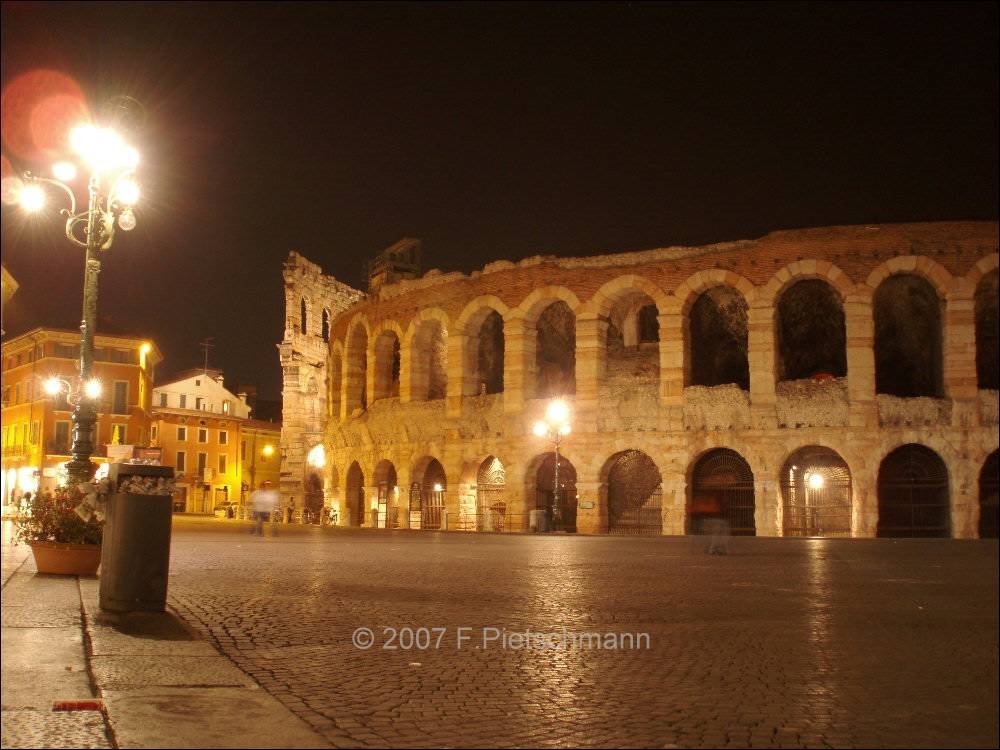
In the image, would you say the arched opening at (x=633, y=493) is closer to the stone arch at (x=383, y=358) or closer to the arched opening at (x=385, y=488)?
the arched opening at (x=385, y=488)

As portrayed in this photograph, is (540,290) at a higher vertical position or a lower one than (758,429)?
higher

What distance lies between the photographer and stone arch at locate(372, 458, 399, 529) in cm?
3603

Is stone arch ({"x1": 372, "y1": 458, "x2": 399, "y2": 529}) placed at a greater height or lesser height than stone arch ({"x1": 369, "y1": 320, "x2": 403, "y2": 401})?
lesser

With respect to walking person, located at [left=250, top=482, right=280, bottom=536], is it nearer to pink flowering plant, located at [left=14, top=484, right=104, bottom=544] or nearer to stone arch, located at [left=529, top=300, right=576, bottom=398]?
stone arch, located at [left=529, top=300, right=576, bottom=398]

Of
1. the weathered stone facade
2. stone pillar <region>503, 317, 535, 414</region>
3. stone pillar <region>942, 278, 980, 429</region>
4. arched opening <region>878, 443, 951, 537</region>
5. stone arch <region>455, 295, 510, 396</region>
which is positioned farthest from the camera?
the weathered stone facade

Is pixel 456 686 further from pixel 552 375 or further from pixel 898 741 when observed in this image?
pixel 552 375

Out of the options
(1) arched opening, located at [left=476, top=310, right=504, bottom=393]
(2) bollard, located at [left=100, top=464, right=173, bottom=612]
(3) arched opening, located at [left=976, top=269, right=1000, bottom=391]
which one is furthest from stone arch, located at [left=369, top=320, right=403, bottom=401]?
(2) bollard, located at [left=100, top=464, right=173, bottom=612]

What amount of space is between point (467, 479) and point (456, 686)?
2787cm

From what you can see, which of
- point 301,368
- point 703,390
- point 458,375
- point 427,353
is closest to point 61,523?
point 703,390

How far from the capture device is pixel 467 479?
3284 cm

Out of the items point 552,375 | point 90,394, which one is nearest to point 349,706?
point 90,394

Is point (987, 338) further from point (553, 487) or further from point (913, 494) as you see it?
point (553, 487)

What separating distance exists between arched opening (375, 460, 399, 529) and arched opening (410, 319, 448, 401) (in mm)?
3240

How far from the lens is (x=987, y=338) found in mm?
29250
